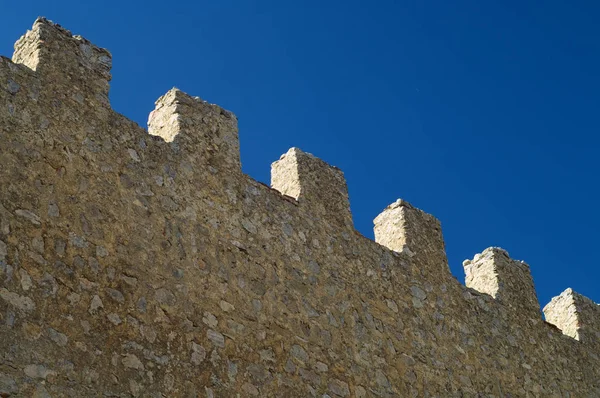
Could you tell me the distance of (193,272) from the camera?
795 cm

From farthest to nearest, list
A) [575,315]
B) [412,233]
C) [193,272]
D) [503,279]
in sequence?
[575,315] → [503,279] → [412,233] → [193,272]

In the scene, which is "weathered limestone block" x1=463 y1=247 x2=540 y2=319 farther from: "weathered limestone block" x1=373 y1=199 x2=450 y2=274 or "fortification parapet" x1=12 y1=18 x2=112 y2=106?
"fortification parapet" x1=12 y1=18 x2=112 y2=106

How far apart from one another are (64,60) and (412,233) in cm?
407

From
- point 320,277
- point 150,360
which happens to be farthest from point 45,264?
point 320,277

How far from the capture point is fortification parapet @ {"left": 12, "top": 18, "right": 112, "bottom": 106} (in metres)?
7.87

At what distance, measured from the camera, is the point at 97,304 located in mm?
7113

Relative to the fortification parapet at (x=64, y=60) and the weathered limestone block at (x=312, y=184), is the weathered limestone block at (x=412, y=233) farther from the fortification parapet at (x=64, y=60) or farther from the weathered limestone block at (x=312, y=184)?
the fortification parapet at (x=64, y=60)

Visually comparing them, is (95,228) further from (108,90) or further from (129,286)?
(108,90)

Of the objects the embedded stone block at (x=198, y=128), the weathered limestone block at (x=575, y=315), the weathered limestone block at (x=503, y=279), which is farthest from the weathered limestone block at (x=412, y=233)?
the embedded stone block at (x=198, y=128)

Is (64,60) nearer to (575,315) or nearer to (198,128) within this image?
(198,128)

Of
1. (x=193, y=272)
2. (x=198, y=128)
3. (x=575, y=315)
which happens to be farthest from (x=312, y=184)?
(x=575, y=315)

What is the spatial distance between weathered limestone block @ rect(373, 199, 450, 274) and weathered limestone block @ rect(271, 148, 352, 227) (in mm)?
817

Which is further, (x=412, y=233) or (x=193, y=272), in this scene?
(x=412, y=233)

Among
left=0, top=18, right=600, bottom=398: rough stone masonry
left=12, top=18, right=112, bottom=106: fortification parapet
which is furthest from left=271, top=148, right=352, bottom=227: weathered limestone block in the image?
left=12, top=18, right=112, bottom=106: fortification parapet
